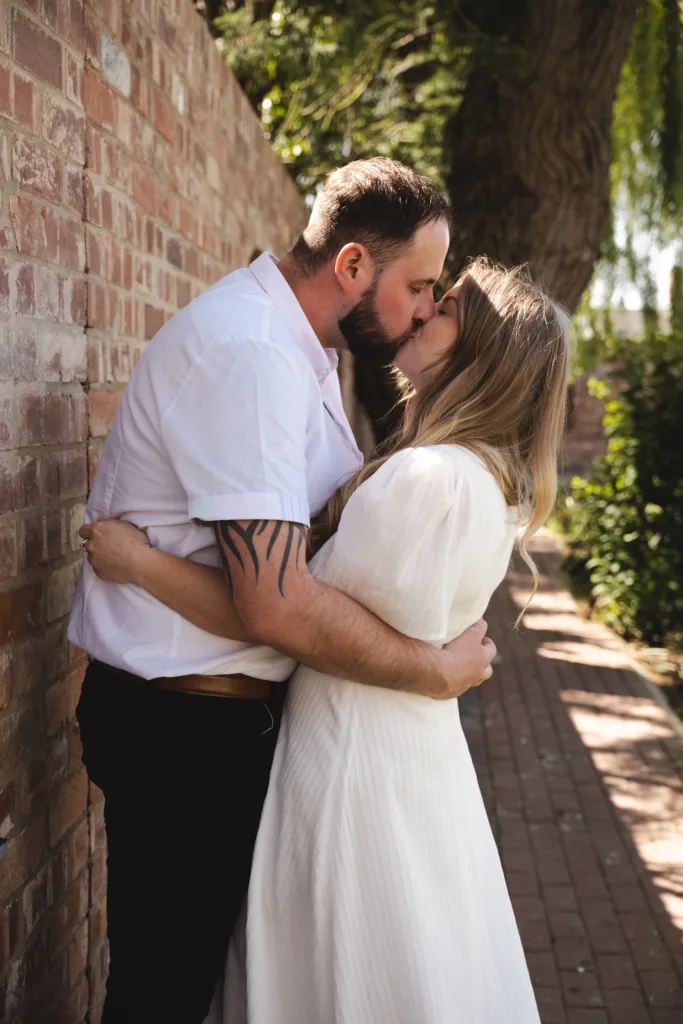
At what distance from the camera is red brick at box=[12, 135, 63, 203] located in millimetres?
2074

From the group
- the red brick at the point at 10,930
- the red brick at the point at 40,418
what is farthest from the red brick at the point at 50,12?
the red brick at the point at 10,930

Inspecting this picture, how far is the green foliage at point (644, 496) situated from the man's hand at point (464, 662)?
647cm

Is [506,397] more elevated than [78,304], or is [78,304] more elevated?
[78,304]

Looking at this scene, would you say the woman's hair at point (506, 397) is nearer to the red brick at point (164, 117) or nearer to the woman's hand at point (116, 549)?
the woman's hand at point (116, 549)

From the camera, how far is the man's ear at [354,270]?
7.25 feet

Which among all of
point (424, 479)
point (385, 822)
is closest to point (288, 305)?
point (424, 479)

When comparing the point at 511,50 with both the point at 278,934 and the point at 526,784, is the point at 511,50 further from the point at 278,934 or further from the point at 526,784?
the point at 278,934

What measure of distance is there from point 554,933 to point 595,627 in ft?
18.7

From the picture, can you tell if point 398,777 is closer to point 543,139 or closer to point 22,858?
point 22,858

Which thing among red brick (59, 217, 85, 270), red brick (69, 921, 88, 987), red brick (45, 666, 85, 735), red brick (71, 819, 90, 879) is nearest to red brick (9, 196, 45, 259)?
red brick (59, 217, 85, 270)

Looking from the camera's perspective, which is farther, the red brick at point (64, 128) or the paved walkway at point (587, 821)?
the paved walkway at point (587, 821)

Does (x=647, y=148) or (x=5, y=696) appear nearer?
(x=5, y=696)

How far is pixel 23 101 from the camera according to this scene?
209 cm

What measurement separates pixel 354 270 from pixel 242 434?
1.95ft
